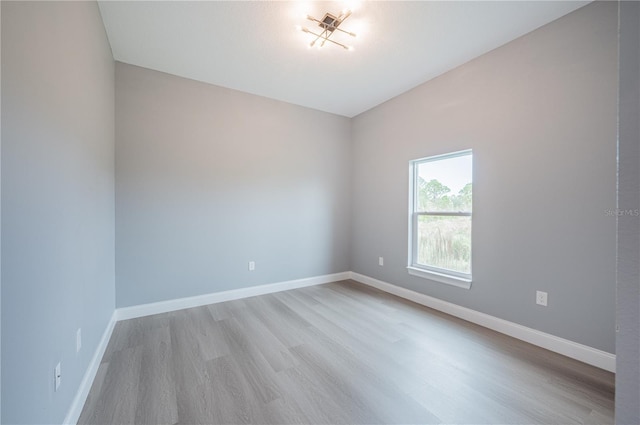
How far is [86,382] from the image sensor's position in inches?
62.7

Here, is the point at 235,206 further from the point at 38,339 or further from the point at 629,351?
the point at 629,351

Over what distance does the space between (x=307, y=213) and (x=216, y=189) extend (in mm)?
1348

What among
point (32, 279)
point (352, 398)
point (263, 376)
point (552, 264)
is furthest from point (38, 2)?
point (552, 264)

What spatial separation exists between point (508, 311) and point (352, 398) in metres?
1.74

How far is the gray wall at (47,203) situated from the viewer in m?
0.89

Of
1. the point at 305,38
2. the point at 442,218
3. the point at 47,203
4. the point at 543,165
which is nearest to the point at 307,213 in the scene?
the point at 442,218

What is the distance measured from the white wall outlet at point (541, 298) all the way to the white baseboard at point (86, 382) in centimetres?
327

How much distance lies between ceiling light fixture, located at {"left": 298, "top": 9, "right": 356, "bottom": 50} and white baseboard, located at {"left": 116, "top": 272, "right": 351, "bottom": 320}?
291 cm

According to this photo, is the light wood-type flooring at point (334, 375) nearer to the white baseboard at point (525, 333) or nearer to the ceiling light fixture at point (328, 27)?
the white baseboard at point (525, 333)

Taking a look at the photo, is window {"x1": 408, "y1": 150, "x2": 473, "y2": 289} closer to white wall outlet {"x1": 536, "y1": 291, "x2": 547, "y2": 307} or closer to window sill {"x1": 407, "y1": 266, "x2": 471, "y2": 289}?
window sill {"x1": 407, "y1": 266, "x2": 471, "y2": 289}

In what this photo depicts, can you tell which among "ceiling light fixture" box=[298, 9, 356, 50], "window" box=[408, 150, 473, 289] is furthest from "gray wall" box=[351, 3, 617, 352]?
"ceiling light fixture" box=[298, 9, 356, 50]

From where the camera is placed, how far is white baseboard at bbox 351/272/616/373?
72.8 inches

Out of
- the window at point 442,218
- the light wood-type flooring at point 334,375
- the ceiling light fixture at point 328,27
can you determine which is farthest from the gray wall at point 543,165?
the ceiling light fixture at point 328,27

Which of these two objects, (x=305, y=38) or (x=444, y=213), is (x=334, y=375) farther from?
(x=305, y=38)
